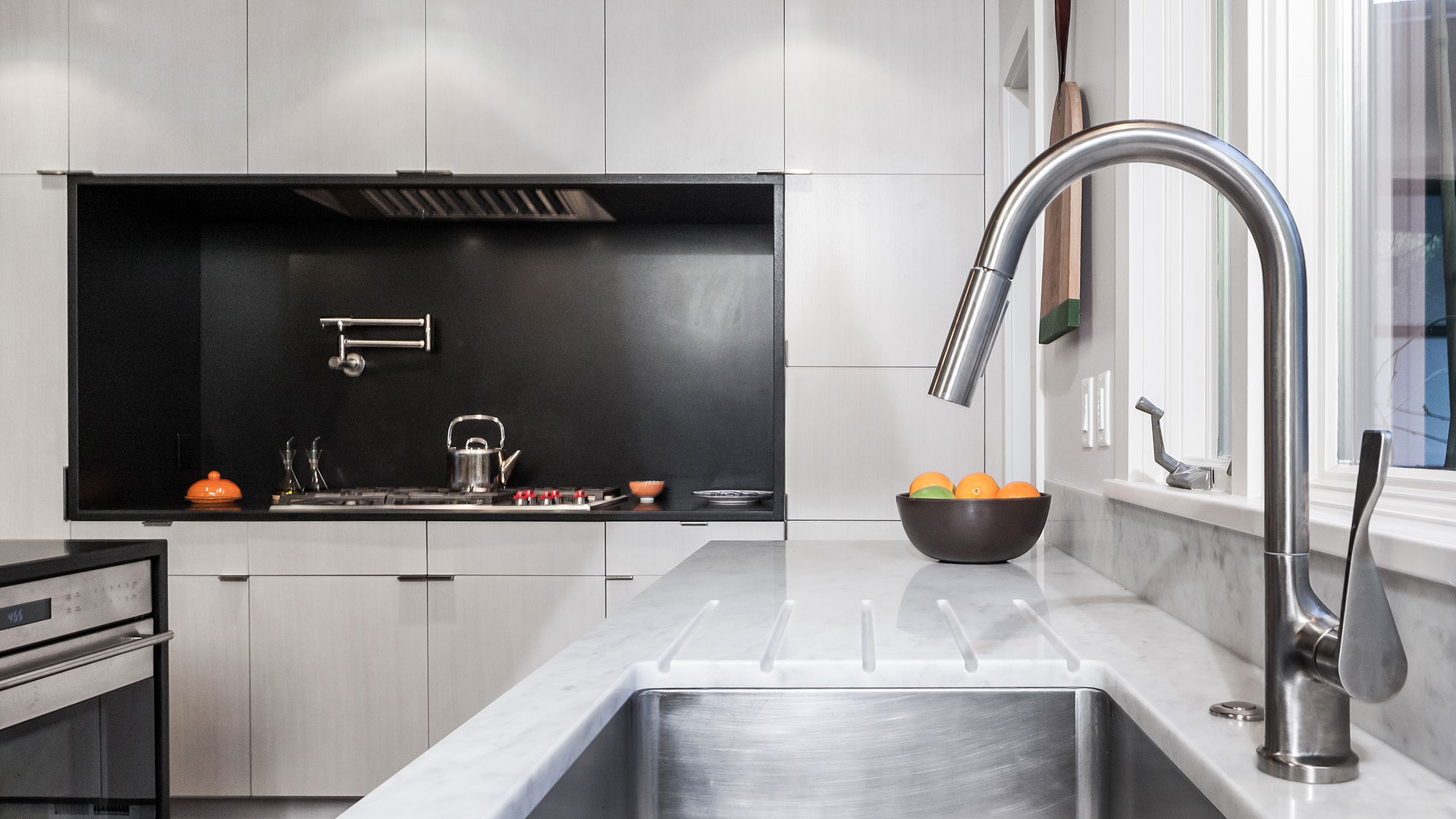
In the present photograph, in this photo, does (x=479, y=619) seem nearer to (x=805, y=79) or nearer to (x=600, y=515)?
(x=600, y=515)

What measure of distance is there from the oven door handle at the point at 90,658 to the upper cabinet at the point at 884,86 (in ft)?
6.86

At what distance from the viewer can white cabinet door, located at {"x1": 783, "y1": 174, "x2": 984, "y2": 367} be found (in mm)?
2760

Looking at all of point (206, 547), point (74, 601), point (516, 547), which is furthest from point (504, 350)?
point (74, 601)

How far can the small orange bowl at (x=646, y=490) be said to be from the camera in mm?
2973

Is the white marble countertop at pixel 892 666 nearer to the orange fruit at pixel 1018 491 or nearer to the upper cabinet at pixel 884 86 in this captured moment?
Result: the orange fruit at pixel 1018 491

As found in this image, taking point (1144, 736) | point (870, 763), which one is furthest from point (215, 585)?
point (1144, 736)

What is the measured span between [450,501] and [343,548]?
337mm

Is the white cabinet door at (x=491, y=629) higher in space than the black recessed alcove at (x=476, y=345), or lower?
lower

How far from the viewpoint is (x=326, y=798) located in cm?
269

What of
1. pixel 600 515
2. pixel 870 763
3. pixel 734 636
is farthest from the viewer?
pixel 600 515

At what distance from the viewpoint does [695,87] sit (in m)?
2.77

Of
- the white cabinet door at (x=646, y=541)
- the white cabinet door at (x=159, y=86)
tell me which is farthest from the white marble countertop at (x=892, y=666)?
the white cabinet door at (x=159, y=86)

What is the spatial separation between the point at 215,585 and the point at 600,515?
121cm

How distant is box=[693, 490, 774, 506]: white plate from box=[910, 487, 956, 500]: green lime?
1.49 m
